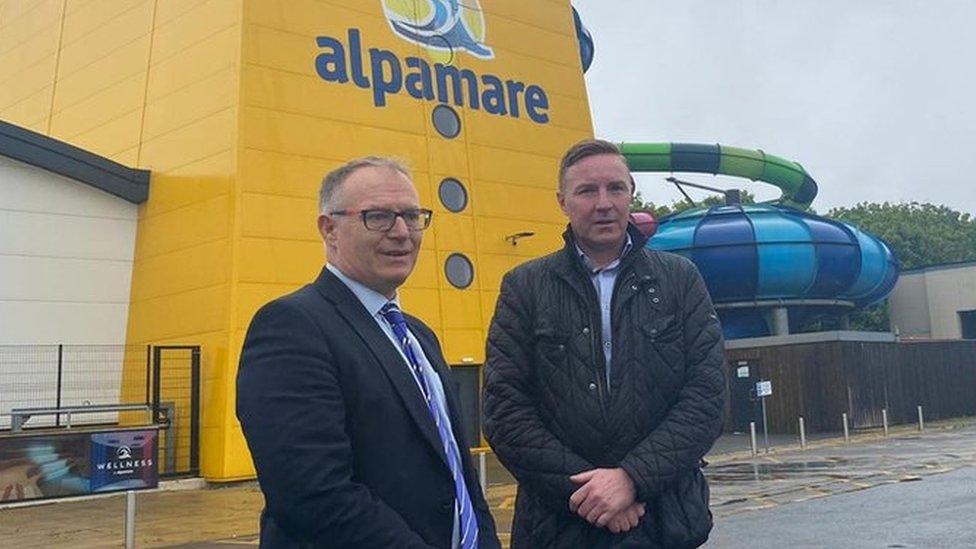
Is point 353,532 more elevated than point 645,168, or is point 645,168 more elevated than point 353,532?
point 645,168

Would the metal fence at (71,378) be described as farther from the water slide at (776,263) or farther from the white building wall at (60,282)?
the water slide at (776,263)

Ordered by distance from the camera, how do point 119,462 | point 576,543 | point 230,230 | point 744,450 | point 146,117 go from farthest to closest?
point 744,450 → point 146,117 → point 230,230 → point 119,462 → point 576,543

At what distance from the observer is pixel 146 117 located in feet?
67.4

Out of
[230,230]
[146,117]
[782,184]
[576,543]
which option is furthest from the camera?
[782,184]

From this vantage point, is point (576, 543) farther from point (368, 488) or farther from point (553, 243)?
point (553, 243)

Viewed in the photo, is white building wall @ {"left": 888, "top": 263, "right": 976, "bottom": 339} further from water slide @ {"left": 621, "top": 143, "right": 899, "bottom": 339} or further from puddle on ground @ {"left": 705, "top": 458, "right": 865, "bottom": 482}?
puddle on ground @ {"left": 705, "top": 458, "right": 865, "bottom": 482}

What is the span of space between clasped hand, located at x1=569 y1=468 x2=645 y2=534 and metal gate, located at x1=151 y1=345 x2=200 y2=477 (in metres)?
15.3

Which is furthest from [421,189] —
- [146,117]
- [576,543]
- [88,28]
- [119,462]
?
[576,543]

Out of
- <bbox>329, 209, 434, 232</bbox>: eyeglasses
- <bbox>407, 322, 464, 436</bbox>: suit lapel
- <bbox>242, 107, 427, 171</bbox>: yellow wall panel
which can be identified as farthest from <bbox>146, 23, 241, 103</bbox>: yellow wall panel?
<bbox>329, 209, 434, 232</bbox>: eyeglasses

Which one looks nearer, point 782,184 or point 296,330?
point 296,330

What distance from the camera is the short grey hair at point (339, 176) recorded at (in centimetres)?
283

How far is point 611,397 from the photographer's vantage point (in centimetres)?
323

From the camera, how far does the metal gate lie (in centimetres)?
1727

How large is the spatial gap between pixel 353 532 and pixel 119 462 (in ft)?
30.1
